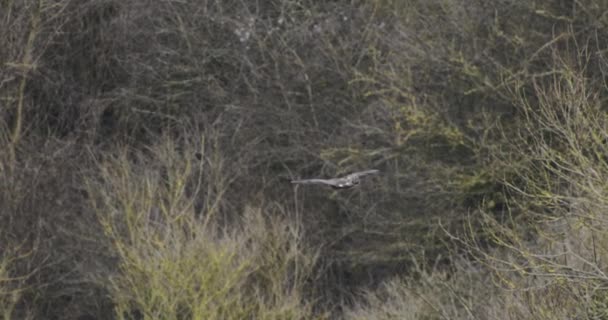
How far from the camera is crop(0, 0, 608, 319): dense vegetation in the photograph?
23.8 m

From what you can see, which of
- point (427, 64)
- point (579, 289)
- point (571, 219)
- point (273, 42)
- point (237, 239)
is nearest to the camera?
point (579, 289)

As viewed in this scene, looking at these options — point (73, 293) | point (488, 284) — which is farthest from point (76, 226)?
point (488, 284)

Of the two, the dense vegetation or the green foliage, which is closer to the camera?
the green foliage

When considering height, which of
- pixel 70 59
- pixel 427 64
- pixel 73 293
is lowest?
pixel 73 293

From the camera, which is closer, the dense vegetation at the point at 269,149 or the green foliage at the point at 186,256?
the green foliage at the point at 186,256

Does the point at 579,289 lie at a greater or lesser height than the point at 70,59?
greater

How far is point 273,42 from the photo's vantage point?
3000cm

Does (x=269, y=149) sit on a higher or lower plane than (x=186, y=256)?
lower

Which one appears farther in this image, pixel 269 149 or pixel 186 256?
pixel 269 149

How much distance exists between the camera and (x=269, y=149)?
2988 centimetres

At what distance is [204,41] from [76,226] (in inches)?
158

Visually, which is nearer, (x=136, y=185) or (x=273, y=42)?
(x=136, y=185)

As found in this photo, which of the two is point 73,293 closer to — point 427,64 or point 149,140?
point 149,140

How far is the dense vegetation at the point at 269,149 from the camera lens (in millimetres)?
23766
